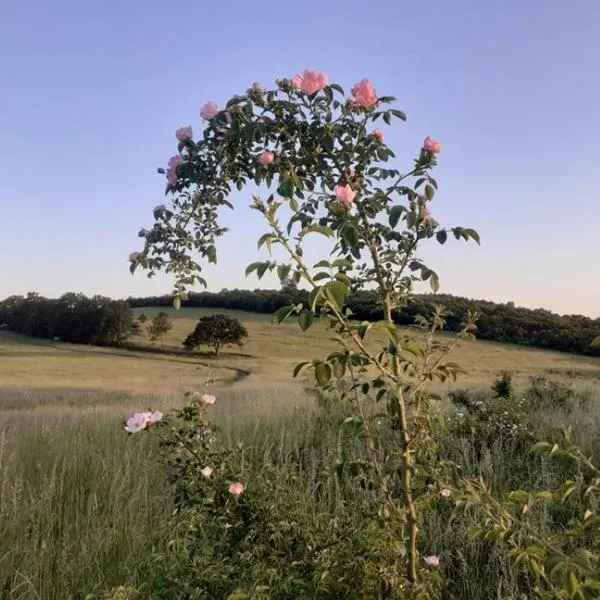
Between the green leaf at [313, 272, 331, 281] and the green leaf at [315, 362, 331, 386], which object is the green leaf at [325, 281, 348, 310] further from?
the green leaf at [315, 362, 331, 386]

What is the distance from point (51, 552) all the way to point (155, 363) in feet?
89.7

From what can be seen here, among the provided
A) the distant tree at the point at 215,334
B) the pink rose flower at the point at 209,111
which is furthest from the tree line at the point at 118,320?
the pink rose flower at the point at 209,111

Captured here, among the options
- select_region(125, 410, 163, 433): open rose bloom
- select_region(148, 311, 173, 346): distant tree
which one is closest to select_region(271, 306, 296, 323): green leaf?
select_region(125, 410, 163, 433): open rose bloom

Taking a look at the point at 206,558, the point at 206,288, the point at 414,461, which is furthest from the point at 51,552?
the point at 414,461

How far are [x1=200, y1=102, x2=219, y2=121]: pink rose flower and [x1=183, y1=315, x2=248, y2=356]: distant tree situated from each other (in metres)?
32.6

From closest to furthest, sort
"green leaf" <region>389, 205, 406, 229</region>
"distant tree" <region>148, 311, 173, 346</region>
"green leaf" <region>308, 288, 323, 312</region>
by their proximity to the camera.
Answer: "green leaf" <region>308, 288, 323, 312</region>
"green leaf" <region>389, 205, 406, 229</region>
"distant tree" <region>148, 311, 173, 346</region>

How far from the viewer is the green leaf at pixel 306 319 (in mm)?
1565

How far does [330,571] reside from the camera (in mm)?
2078

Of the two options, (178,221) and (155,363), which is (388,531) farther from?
(155,363)

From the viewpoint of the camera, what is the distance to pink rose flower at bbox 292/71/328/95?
2.09 meters

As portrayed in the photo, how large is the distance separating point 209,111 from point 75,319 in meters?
38.4

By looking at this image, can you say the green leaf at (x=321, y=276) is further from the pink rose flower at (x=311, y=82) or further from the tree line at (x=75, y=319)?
the tree line at (x=75, y=319)

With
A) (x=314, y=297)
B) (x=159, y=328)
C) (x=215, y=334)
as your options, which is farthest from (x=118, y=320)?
(x=314, y=297)

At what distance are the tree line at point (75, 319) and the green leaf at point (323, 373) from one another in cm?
3631
